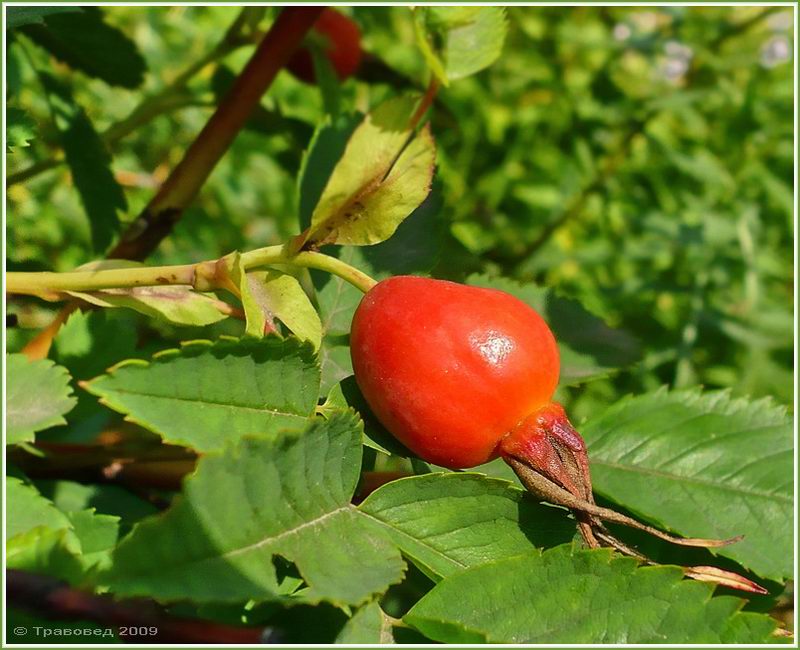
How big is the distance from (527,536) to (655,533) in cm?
10

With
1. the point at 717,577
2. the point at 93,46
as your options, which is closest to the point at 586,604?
the point at 717,577

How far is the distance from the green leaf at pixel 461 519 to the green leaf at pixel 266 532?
26 mm

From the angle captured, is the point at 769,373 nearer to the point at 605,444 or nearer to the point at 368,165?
the point at 605,444

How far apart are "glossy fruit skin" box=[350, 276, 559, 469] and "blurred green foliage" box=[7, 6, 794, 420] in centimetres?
98

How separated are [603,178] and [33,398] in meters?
1.68

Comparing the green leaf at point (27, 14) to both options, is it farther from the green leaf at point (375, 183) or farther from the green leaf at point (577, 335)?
A: the green leaf at point (577, 335)

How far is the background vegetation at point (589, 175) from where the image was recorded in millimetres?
1885

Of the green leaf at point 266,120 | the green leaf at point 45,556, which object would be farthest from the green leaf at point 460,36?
the green leaf at point 266,120

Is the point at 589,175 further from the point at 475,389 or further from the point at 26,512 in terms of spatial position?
the point at 26,512

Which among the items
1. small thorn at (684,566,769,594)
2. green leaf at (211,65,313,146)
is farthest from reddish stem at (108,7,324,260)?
small thorn at (684,566,769,594)

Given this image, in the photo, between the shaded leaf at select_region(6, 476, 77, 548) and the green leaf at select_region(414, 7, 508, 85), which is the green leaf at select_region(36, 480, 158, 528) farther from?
the green leaf at select_region(414, 7, 508, 85)

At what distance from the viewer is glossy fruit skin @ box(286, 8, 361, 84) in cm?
129

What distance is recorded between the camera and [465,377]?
0.67 metres

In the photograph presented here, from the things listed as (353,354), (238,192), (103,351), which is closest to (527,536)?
(353,354)
